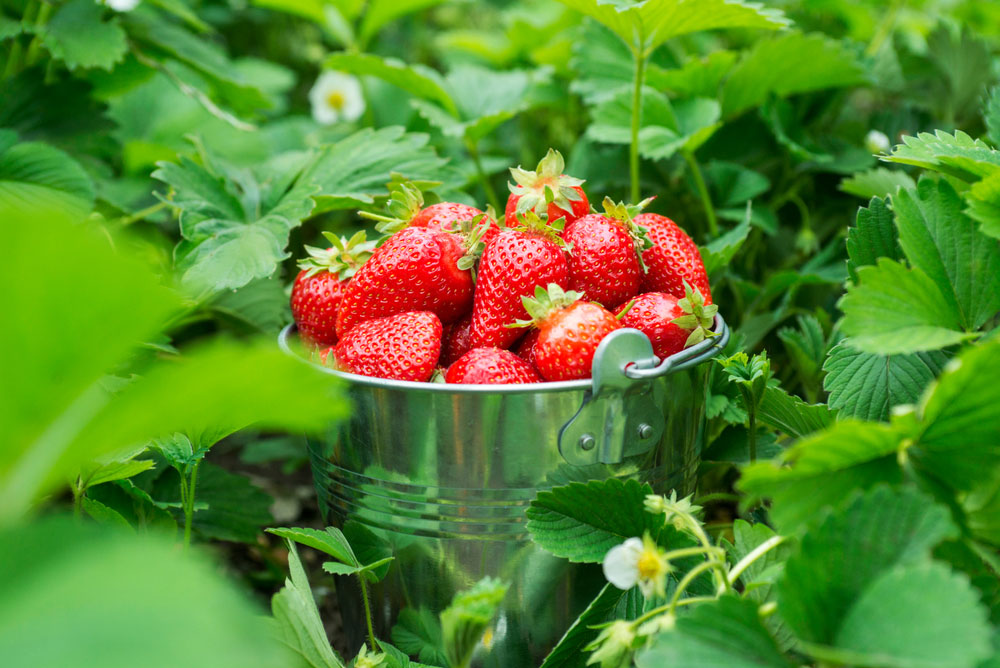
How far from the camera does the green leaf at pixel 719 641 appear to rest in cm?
54

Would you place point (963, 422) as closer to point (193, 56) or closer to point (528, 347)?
point (528, 347)

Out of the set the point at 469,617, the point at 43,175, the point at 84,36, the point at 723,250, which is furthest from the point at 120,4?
the point at 469,617

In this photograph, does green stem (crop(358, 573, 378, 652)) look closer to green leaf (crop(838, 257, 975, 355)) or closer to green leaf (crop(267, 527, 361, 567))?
green leaf (crop(267, 527, 361, 567))

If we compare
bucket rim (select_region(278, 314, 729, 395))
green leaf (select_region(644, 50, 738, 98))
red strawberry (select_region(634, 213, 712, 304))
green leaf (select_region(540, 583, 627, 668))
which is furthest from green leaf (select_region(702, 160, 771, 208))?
green leaf (select_region(540, 583, 627, 668))

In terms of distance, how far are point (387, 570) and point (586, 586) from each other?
20cm

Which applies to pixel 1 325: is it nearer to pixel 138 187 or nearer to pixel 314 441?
pixel 314 441

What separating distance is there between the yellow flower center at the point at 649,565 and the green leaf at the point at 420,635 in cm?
29

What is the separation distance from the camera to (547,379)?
0.82 metres

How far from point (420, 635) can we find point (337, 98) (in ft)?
4.06

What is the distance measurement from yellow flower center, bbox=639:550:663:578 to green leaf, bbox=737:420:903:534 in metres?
0.10

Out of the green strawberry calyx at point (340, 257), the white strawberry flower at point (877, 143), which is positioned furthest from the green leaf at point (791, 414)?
the white strawberry flower at point (877, 143)

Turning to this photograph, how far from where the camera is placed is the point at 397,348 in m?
0.83

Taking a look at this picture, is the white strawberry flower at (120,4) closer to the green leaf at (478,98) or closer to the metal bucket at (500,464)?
the green leaf at (478,98)

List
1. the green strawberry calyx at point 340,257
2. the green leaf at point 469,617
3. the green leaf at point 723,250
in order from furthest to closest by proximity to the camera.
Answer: the green leaf at point 723,250
the green strawberry calyx at point 340,257
the green leaf at point 469,617
